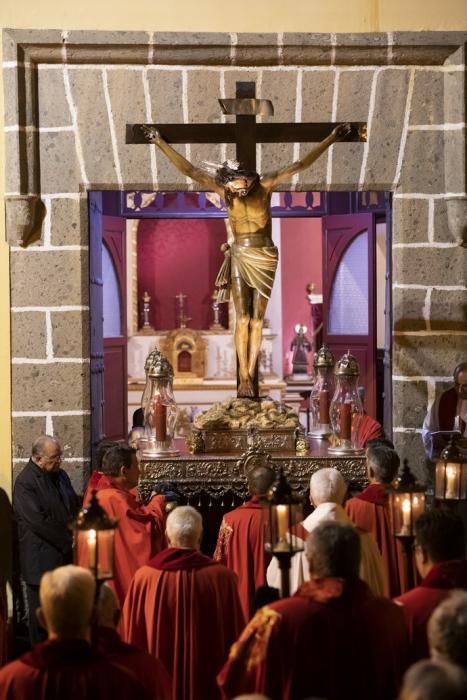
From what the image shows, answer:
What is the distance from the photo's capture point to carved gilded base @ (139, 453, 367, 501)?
7.88m

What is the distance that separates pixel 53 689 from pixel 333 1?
20.2 ft

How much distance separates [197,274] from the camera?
57.4ft

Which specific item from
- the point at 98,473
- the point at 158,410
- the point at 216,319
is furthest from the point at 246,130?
the point at 216,319

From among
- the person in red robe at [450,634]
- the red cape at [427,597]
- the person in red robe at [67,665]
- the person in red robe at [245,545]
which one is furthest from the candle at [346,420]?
the person in red robe at [450,634]

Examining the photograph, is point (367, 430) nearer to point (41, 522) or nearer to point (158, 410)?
point (158, 410)

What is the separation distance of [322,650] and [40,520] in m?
3.89

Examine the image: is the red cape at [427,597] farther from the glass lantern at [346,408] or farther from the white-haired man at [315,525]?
the glass lantern at [346,408]

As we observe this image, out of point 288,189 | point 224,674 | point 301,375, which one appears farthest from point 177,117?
point 301,375

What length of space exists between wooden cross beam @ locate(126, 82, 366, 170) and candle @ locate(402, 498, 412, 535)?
322 centimetres

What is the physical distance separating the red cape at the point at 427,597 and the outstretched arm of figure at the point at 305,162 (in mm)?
3942

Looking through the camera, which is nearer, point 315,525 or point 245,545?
point 315,525

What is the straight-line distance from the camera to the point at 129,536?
273 inches

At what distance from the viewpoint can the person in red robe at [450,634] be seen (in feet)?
11.5

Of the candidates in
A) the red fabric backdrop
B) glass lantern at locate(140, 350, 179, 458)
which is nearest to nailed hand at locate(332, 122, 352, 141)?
glass lantern at locate(140, 350, 179, 458)
